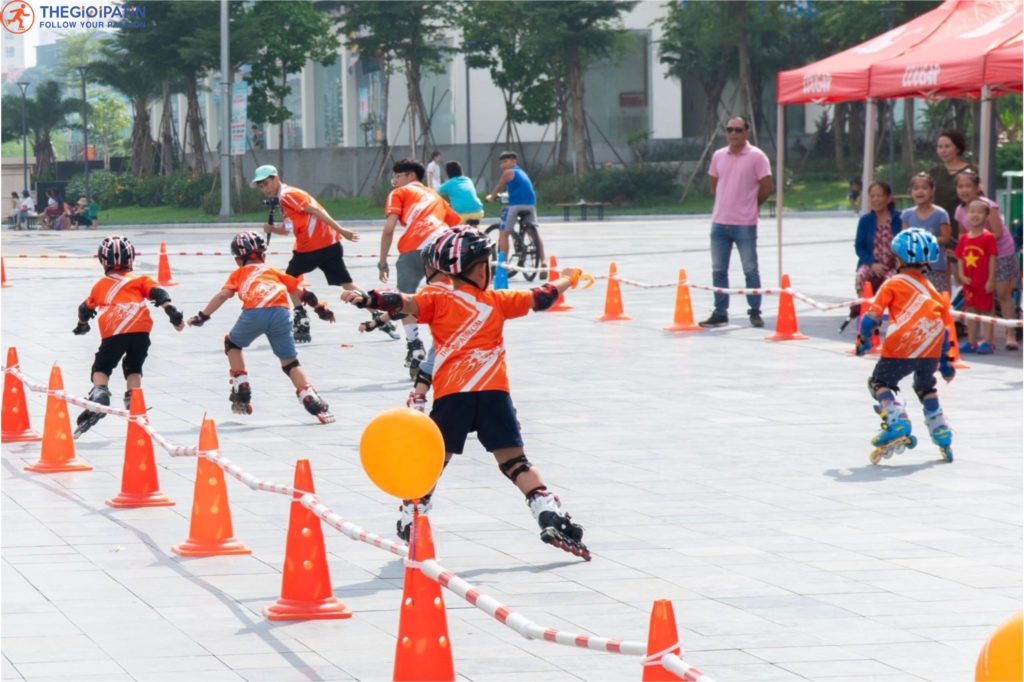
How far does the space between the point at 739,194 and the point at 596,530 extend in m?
10.0

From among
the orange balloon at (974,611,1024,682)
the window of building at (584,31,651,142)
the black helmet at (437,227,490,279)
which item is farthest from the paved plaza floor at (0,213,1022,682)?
the window of building at (584,31,651,142)

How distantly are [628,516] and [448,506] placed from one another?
942mm

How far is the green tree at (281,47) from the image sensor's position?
63188mm

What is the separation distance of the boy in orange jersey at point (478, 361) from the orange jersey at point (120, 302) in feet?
13.9

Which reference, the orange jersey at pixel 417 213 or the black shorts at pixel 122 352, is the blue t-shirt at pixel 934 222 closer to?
the orange jersey at pixel 417 213

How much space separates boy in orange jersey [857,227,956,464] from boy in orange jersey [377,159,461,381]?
4.84 metres

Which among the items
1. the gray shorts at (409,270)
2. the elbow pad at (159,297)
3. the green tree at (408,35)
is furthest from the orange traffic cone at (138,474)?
the green tree at (408,35)

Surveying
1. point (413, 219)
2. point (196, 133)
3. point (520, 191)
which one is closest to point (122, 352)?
point (413, 219)

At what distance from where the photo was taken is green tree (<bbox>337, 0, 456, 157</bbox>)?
61469 millimetres

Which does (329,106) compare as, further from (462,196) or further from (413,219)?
(413,219)

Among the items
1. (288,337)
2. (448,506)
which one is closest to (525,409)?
(288,337)

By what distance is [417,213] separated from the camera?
552 inches
